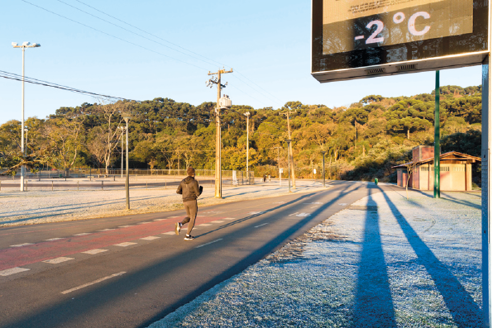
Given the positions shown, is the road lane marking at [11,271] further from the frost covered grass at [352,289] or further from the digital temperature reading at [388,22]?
the digital temperature reading at [388,22]

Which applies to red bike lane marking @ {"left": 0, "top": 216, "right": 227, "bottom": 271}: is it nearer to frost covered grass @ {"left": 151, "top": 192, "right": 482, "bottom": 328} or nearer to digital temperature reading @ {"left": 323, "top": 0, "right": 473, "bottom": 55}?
frost covered grass @ {"left": 151, "top": 192, "right": 482, "bottom": 328}

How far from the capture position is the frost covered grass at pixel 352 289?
4.12 meters

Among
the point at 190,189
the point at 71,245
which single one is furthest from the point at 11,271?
the point at 190,189

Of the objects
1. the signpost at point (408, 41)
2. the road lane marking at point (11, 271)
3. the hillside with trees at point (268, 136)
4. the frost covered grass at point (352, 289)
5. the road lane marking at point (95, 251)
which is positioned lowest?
the road lane marking at point (95, 251)

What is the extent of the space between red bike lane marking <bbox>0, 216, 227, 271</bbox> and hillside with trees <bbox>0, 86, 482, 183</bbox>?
1722 inches

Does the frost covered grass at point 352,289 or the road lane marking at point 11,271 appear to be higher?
the frost covered grass at point 352,289

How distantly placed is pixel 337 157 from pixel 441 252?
80.8 m

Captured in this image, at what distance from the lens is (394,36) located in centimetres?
401

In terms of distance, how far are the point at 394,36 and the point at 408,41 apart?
0.56 feet

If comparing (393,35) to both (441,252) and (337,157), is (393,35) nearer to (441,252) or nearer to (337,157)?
(441,252)

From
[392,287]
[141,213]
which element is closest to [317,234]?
[392,287]

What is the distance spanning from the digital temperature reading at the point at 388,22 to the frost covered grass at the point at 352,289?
332 centimetres

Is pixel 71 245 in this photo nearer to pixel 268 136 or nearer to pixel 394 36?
pixel 394 36

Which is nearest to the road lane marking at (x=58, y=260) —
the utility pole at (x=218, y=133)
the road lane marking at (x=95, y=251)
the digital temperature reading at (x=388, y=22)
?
the road lane marking at (x=95, y=251)
